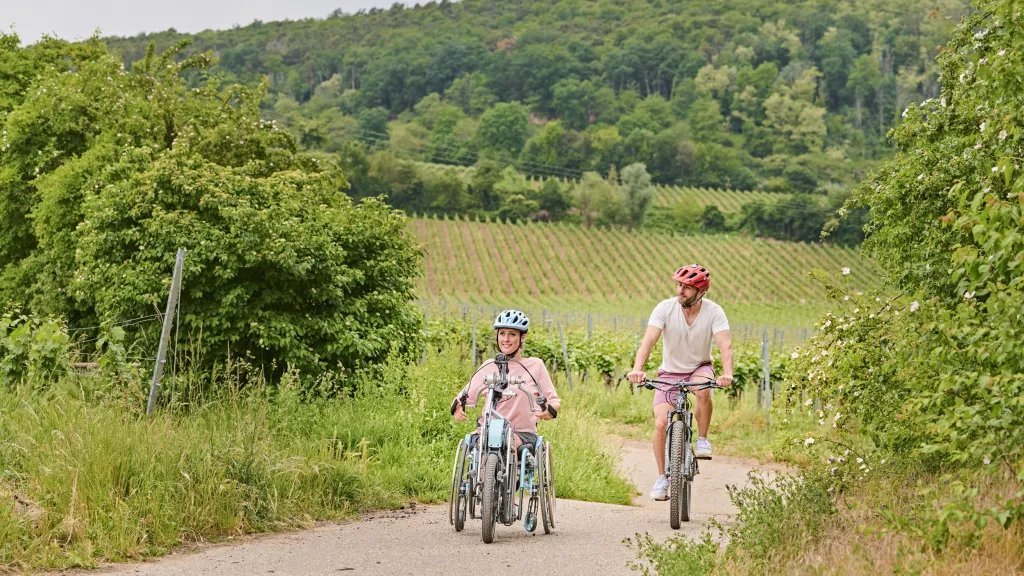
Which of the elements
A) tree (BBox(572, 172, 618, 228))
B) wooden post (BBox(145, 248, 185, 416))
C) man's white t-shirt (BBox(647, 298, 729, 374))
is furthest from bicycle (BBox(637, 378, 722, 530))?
tree (BBox(572, 172, 618, 228))

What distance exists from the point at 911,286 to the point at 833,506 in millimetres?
2254

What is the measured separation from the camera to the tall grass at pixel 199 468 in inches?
279

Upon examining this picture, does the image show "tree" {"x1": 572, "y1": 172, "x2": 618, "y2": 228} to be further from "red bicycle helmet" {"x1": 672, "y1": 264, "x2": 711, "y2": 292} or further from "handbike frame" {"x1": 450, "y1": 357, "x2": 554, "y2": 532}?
"handbike frame" {"x1": 450, "y1": 357, "x2": 554, "y2": 532}

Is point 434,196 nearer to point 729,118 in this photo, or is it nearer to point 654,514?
point 729,118

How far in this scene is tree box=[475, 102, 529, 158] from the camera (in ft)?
578

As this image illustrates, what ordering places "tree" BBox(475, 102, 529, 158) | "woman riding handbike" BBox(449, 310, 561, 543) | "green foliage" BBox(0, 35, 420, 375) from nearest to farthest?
"woman riding handbike" BBox(449, 310, 561, 543), "green foliage" BBox(0, 35, 420, 375), "tree" BBox(475, 102, 529, 158)

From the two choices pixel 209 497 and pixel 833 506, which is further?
A: pixel 209 497

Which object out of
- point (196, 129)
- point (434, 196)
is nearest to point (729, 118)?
point (434, 196)

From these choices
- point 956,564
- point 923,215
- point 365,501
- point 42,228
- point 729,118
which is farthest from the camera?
point 729,118

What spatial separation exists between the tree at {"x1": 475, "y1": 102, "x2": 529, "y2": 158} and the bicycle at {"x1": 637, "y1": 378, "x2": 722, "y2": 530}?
168 metres

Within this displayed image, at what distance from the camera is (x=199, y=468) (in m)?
7.86

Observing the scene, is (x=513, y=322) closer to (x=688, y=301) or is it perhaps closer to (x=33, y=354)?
(x=688, y=301)

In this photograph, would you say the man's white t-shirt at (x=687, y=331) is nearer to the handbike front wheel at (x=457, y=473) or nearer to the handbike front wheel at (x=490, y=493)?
the handbike front wheel at (x=457, y=473)

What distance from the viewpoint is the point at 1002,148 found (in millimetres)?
6648
